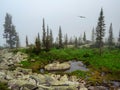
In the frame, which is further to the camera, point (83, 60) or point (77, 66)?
point (83, 60)

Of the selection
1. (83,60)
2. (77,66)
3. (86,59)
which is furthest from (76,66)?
(86,59)

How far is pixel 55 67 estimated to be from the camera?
39.7m

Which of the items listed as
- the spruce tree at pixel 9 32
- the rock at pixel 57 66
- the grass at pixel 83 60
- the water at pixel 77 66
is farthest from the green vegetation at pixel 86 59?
the spruce tree at pixel 9 32

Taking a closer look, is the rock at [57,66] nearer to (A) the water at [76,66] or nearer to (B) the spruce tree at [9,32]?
(A) the water at [76,66]

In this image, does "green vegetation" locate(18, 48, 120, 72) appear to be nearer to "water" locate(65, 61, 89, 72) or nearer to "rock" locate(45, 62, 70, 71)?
"water" locate(65, 61, 89, 72)

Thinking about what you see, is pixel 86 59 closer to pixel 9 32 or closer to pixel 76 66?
pixel 76 66

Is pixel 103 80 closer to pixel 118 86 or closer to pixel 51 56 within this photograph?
pixel 118 86

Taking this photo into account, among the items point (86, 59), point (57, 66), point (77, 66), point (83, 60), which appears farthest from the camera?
point (86, 59)

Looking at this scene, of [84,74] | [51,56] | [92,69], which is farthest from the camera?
[51,56]

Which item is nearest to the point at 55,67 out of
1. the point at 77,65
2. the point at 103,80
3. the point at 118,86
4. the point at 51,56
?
→ the point at 77,65

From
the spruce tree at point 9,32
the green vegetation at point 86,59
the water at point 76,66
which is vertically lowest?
the water at point 76,66

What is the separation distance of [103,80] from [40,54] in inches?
888

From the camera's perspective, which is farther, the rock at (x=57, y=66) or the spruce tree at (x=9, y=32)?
the spruce tree at (x=9, y=32)

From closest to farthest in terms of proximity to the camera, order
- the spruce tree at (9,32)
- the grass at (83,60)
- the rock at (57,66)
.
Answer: the grass at (83,60) < the rock at (57,66) < the spruce tree at (9,32)
